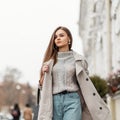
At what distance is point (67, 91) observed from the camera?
226 inches

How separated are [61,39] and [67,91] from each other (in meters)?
0.58

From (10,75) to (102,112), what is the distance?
3908 inches

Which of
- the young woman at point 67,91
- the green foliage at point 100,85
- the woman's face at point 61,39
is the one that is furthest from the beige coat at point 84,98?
the green foliage at point 100,85

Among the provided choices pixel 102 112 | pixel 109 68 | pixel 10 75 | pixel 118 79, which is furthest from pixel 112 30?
pixel 10 75

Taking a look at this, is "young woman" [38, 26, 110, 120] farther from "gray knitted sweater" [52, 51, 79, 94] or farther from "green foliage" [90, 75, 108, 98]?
"green foliage" [90, 75, 108, 98]

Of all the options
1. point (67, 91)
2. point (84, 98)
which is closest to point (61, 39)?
point (67, 91)

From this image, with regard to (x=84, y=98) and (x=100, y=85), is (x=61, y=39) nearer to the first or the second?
(x=84, y=98)

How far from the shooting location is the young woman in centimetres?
568

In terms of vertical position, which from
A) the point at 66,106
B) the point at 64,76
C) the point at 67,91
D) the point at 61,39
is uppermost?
the point at 61,39

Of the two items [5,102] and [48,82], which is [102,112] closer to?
[48,82]

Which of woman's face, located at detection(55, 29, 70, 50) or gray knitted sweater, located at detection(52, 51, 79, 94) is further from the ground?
woman's face, located at detection(55, 29, 70, 50)

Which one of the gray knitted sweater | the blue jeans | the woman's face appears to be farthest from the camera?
the woman's face

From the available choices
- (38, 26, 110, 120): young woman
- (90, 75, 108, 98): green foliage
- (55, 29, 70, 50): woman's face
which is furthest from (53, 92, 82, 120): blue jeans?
(90, 75, 108, 98): green foliage

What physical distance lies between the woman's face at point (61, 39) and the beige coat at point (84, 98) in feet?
0.69
